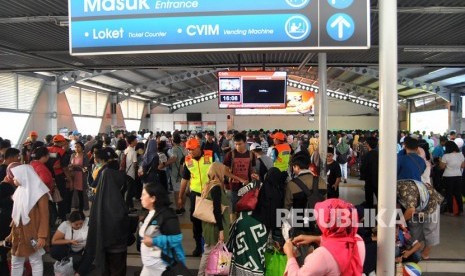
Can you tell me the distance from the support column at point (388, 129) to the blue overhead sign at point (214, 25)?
0.28 metres

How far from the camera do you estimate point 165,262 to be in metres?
2.93

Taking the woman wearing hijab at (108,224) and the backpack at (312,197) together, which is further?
the backpack at (312,197)

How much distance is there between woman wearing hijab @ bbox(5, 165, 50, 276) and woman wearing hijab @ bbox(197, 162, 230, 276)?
174 centimetres

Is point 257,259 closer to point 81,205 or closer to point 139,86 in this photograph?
point 81,205

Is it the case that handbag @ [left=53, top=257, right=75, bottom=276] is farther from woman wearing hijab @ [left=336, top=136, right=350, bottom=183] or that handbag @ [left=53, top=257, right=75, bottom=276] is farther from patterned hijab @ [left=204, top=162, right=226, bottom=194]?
woman wearing hijab @ [left=336, top=136, right=350, bottom=183]

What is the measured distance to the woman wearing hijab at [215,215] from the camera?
3.93 metres

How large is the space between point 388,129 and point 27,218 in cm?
360

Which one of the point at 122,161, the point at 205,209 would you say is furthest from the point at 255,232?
the point at 122,161

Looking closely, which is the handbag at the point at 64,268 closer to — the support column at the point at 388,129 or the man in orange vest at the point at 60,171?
the man in orange vest at the point at 60,171

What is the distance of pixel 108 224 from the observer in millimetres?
3451

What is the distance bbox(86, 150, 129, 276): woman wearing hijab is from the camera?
3453 millimetres

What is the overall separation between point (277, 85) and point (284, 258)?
472 cm

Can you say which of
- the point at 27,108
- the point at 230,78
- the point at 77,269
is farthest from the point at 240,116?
the point at 77,269

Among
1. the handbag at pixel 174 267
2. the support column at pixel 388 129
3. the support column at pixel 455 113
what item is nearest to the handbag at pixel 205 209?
the handbag at pixel 174 267
